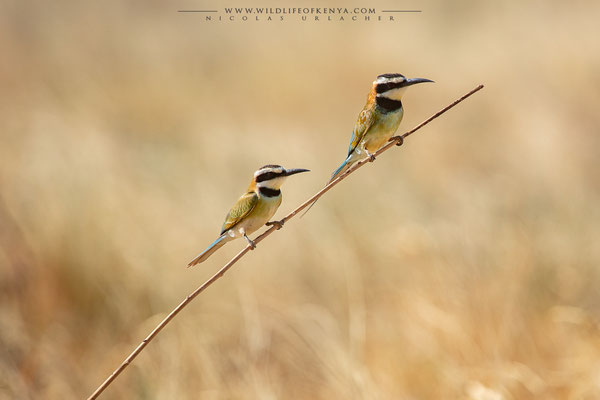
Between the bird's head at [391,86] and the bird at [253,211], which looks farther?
the bird at [253,211]

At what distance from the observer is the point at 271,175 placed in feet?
4.39

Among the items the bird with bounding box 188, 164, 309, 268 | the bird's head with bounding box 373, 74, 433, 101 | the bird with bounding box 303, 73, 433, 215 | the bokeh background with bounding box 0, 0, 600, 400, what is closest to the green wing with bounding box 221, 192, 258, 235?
the bird with bounding box 188, 164, 309, 268

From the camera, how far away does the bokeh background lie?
2.88 m

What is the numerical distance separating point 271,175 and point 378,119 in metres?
0.36

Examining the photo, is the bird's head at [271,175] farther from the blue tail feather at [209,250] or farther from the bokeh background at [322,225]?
the bokeh background at [322,225]

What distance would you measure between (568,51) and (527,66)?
0.53 metres

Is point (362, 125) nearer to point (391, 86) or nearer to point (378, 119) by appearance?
point (378, 119)

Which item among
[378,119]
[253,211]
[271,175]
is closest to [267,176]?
[271,175]

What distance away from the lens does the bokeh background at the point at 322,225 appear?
114 inches

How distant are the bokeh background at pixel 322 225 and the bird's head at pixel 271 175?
112 cm

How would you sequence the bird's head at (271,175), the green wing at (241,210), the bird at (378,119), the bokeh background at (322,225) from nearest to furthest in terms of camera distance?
the bird's head at (271,175)
the bird at (378,119)
the green wing at (241,210)
the bokeh background at (322,225)

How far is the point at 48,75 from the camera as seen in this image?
9789 mm

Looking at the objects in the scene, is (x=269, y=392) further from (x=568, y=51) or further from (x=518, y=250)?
(x=568, y=51)

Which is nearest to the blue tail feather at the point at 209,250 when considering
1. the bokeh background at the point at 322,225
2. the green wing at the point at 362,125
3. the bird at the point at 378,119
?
the bird at the point at 378,119
